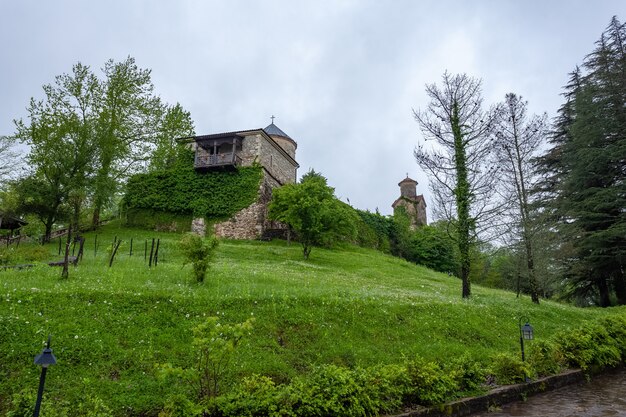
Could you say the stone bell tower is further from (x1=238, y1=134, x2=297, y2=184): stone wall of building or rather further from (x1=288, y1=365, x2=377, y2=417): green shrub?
(x1=288, y1=365, x2=377, y2=417): green shrub

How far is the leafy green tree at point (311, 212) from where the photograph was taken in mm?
24234

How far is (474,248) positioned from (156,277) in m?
12.0

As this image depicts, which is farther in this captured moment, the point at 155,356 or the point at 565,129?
the point at 565,129

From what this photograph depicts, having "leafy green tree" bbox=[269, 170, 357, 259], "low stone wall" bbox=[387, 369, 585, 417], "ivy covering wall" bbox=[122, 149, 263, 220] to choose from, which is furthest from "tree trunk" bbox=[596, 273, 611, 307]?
"ivy covering wall" bbox=[122, 149, 263, 220]

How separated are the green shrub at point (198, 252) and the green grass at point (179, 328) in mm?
384

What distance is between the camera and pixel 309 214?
24328 millimetres

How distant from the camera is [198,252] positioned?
1114 centimetres

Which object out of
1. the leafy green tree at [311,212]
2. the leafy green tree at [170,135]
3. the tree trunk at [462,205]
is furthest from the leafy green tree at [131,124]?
the tree trunk at [462,205]

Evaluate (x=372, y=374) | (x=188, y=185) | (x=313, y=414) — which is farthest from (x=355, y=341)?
(x=188, y=185)

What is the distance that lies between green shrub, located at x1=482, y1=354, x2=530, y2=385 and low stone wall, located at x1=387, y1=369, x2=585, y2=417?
0.18 m

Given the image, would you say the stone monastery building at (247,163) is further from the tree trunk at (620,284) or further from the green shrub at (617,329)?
the green shrub at (617,329)

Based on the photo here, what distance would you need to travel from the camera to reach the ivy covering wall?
103 ft

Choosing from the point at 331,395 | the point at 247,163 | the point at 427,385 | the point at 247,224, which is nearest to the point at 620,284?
the point at 427,385

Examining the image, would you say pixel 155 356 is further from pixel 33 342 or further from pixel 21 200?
pixel 21 200
